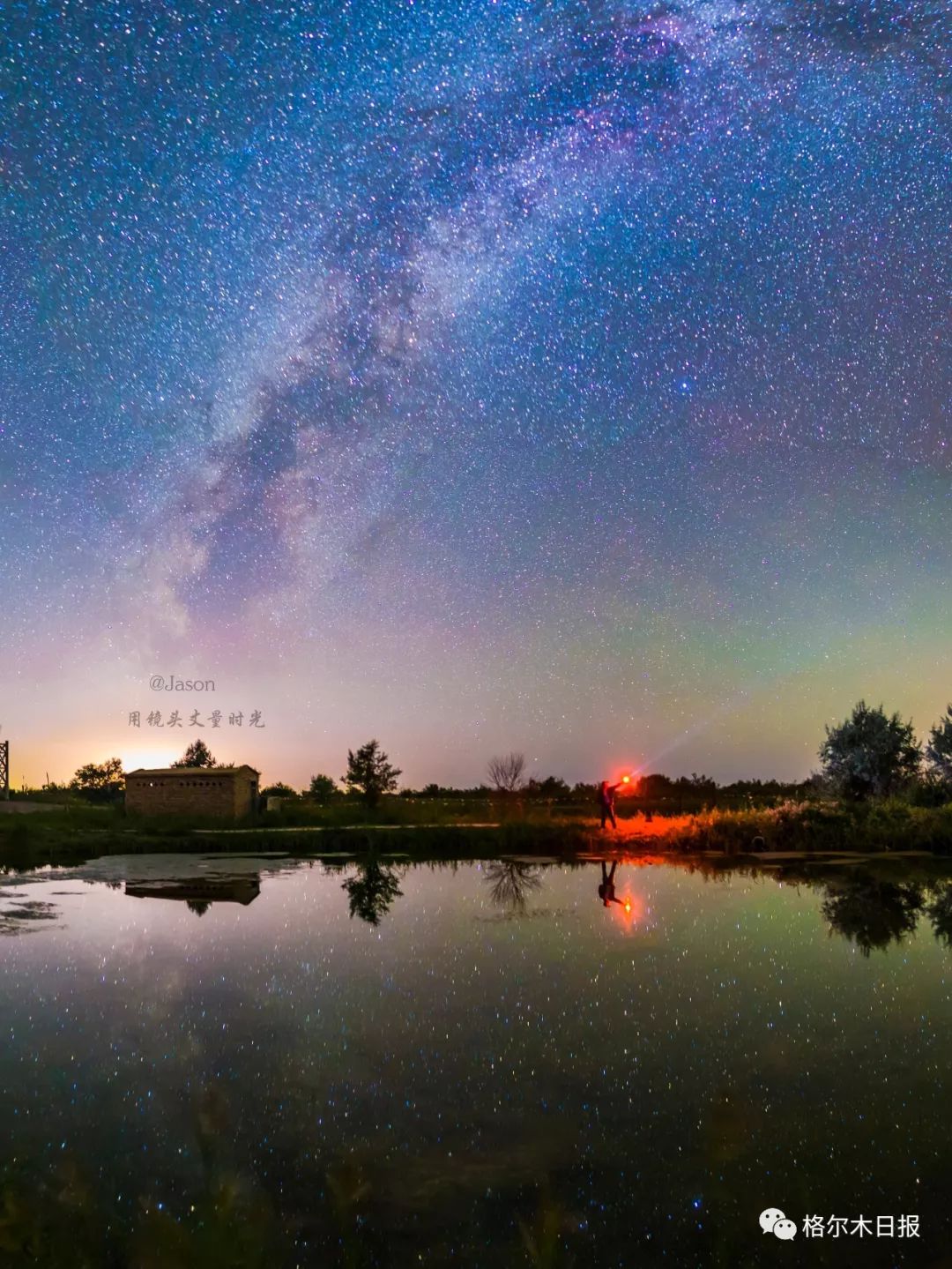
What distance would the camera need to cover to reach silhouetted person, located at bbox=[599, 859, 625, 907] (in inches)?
590

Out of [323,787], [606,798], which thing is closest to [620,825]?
[606,798]

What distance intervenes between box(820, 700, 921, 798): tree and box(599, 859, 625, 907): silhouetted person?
27099 mm

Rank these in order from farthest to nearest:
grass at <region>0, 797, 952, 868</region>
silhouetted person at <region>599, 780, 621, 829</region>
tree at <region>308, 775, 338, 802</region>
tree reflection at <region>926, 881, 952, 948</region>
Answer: tree at <region>308, 775, 338, 802</region> < silhouetted person at <region>599, 780, 621, 829</region> < grass at <region>0, 797, 952, 868</region> < tree reflection at <region>926, 881, 952, 948</region>

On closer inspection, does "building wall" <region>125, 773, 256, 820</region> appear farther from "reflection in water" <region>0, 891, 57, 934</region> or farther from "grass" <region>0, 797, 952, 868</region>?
"reflection in water" <region>0, 891, 57, 934</region>

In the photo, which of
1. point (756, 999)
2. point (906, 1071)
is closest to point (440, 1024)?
point (756, 999)

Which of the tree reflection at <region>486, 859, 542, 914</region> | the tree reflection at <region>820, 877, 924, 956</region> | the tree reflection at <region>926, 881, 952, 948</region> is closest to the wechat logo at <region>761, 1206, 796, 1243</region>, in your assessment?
the tree reflection at <region>820, 877, 924, 956</region>

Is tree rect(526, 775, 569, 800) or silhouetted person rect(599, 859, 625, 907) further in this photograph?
tree rect(526, 775, 569, 800)

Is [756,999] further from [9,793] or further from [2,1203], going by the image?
[9,793]

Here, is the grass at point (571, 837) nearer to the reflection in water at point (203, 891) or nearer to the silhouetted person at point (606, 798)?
the silhouetted person at point (606, 798)

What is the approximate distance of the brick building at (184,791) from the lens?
39750mm

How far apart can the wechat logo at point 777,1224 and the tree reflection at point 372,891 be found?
9.10 meters

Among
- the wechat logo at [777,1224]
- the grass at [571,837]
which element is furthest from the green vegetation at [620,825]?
the wechat logo at [777,1224]

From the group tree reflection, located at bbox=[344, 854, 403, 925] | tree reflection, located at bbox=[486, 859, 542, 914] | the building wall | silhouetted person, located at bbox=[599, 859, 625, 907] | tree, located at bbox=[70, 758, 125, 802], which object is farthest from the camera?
tree, located at bbox=[70, 758, 125, 802]

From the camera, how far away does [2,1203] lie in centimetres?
460
